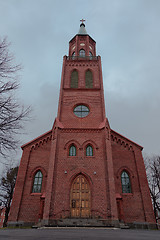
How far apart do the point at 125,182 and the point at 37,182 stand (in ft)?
28.4

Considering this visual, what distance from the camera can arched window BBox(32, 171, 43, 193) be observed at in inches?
613

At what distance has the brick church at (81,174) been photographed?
13.0 metres

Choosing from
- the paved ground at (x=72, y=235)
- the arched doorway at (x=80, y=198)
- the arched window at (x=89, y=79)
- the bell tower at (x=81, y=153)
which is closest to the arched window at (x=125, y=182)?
the bell tower at (x=81, y=153)

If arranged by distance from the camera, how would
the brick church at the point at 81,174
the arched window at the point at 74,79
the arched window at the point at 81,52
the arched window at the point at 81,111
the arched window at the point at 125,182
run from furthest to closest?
the arched window at the point at 81,52 < the arched window at the point at 74,79 < the arched window at the point at 81,111 < the arched window at the point at 125,182 < the brick church at the point at 81,174

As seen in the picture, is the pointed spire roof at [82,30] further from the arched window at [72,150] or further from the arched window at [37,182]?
the arched window at [37,182]

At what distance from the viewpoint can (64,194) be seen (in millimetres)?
13422

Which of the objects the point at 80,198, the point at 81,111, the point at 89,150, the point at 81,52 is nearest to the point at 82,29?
the point at 81,52

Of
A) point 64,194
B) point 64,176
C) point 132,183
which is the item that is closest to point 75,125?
point 64,176

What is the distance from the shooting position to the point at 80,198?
13.6 meters

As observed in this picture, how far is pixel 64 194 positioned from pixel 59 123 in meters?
6.87

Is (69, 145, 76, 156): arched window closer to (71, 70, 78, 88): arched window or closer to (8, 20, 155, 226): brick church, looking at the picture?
(8, 20, 155, 226): brick church

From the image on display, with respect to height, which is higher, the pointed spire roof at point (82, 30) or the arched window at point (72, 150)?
the pointed spire roof at point (82, 30)

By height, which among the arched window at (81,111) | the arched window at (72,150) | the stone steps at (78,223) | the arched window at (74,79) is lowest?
the stone steps at (78,223)

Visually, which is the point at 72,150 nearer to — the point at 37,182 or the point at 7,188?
the point at 37,182
